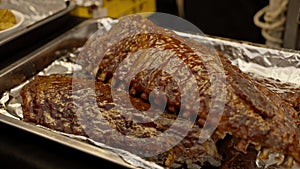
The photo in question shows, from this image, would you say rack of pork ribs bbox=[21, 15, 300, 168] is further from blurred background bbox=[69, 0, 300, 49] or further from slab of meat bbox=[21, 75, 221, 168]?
blurred background bbox=[69, 0, 300, 49]

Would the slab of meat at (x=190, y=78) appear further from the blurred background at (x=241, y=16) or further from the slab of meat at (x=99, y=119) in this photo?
the blurred background at (x=241, y=16)

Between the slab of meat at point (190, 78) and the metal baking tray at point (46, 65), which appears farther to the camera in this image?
the metal baking tray at point (46, 65)

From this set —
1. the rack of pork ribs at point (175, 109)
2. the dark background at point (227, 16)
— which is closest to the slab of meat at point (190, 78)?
the rack of pork ribs at point (175, 109)

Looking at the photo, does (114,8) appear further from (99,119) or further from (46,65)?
(99,119)

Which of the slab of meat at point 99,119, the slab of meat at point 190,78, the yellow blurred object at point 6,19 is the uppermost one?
the yellow blurred object at point 6,19

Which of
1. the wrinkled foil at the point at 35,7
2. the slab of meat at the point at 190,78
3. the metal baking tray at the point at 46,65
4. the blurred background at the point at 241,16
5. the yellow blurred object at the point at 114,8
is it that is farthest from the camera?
the yellow blurred object at the point at 114,8

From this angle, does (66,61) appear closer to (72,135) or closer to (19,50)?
(19,50)

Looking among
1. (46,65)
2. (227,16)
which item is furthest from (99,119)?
(227,16)

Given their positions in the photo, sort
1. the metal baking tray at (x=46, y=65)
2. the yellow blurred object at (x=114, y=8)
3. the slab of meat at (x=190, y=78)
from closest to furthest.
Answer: the slab of meat at (x=190, y=78) < the metal baking tray at (x=46, y=65) < the yellow blurred object at (x=114, y=8)

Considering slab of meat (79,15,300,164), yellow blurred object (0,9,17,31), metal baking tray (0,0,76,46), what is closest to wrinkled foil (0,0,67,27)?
metal baking tray (0,0,76,46)
